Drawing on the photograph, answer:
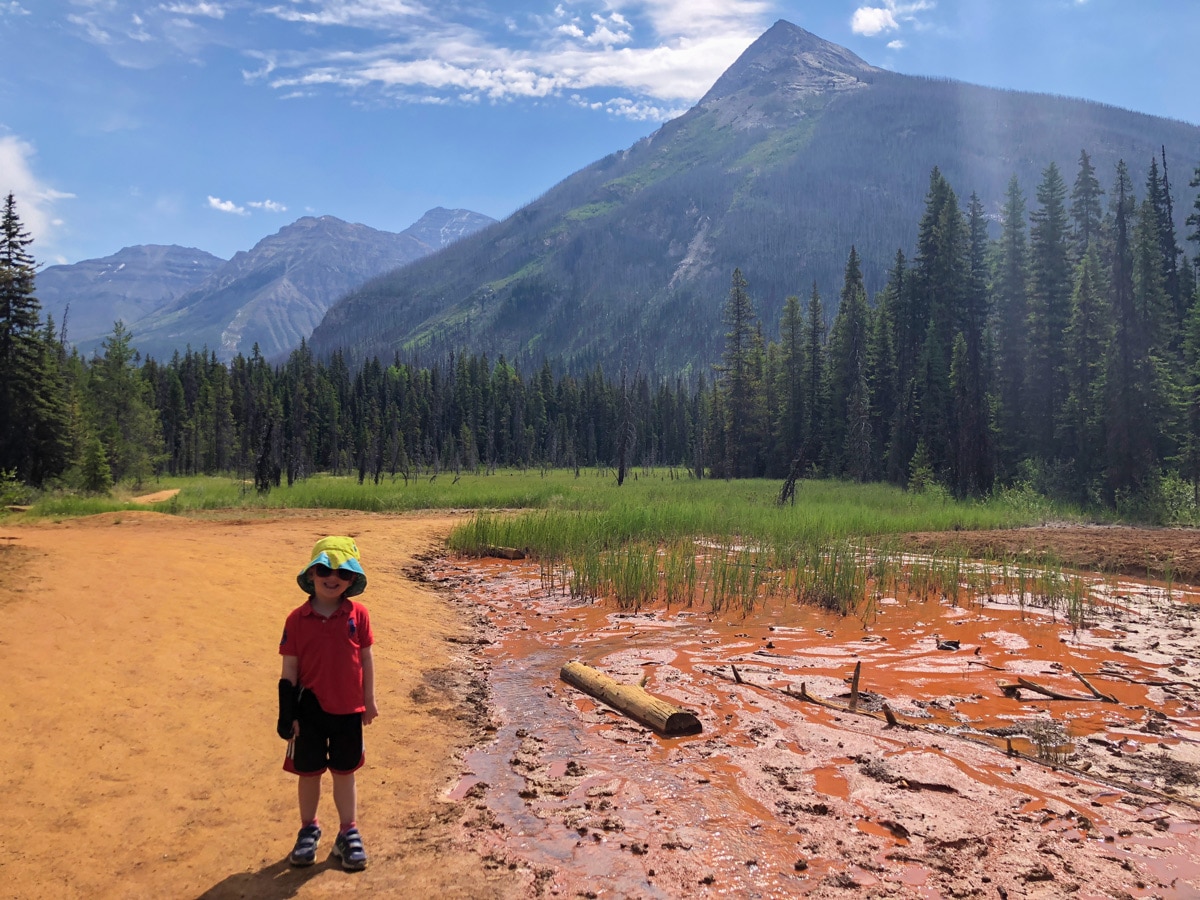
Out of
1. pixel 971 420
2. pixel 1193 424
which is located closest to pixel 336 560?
pixel 1193 424

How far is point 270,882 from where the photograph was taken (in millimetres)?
4215

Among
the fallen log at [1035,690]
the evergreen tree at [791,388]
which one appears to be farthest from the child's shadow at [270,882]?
the evergreen tree at [791,388]

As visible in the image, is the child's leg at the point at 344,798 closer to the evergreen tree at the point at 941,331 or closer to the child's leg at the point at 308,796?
the child's leg at the point at 308,796

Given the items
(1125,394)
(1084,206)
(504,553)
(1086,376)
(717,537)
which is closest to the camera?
(504,553)

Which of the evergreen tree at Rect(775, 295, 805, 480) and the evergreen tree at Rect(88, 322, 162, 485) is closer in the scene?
the evergreen tree at Rect(88, 322, 162, 485)

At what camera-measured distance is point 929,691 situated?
825 cm

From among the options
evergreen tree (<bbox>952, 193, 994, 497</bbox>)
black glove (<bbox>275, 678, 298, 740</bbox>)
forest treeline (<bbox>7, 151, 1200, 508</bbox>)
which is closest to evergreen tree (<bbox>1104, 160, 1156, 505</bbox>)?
forest treeline (<bbox>7, 151, 1200, 508</bbox>)

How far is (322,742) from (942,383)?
1748 inches

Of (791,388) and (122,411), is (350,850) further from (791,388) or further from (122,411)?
(122,411)

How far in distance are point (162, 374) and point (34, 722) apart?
9410cm

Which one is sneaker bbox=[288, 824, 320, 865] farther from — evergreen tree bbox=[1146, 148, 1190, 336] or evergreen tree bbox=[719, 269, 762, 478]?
evergreen tree bbox=[719, 269, 762, 478]

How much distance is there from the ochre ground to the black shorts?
599 millimetres

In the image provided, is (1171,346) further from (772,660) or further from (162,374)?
(162,374)

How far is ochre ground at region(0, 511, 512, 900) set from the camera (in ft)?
14.0
